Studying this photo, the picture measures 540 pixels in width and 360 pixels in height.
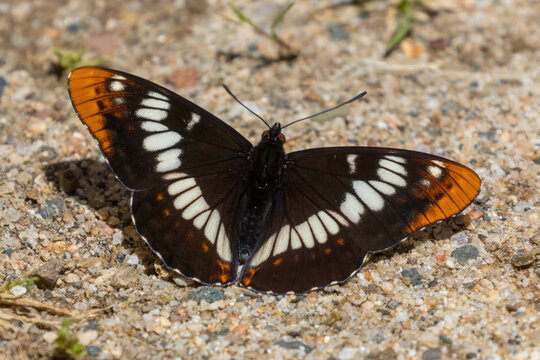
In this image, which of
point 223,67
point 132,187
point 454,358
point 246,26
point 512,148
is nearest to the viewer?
point 454,358

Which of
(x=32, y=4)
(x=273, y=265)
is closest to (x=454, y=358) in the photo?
(x=273, y=265)

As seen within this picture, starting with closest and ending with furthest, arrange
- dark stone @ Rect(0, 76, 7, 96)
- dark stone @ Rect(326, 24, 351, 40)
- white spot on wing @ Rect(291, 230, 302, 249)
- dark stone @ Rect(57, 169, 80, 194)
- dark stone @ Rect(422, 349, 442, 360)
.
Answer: dark stone @ Rect(422, 349, 442, 360) → white spot on wing @ Rect(291, 230, 302, 249) → dark stone @ Rect(57, 169, 80, 194) → dark stone @ Rect(0, 76, 7, 96) → dark stone @ Rect(326, 24, 351, 40)

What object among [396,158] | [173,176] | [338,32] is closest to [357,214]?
[396,158]

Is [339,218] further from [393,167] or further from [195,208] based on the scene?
[195,208]

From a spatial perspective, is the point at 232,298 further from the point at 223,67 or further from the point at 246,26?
the point at 246,26

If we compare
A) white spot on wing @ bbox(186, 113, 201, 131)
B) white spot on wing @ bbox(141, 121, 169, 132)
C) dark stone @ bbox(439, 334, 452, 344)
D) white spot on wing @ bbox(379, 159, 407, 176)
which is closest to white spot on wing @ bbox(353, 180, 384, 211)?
white spot on wing @ bbox(379, 159, 407, 176)

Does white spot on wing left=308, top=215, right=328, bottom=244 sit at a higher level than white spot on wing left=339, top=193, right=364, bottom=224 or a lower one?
lower

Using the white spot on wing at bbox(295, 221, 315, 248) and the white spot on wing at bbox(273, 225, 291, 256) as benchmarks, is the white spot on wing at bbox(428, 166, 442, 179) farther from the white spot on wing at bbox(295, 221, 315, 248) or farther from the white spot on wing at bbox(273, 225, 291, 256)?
the white spot on wing at bbox(273, 225, 291, 256)
